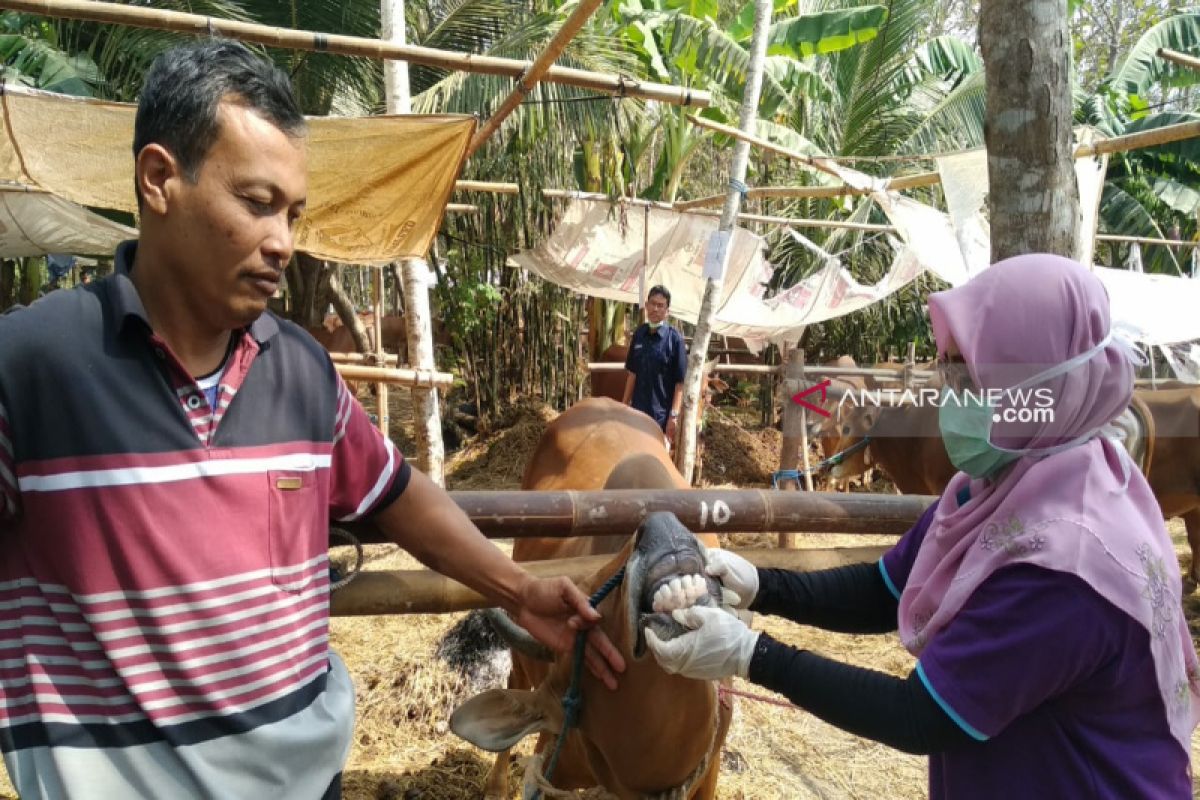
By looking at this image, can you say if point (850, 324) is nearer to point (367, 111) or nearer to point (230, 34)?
point (367, 111)

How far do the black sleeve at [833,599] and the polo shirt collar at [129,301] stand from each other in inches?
49.6

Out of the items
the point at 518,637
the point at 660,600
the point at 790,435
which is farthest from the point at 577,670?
the point at 790,435

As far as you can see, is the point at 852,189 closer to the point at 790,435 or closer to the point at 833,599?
the point at 790,435

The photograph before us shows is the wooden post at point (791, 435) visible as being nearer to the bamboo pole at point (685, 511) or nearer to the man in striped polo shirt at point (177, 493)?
the bamboo pole at point (685, 511)

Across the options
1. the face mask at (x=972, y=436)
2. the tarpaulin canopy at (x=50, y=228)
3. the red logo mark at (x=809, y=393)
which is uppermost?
the tarpaulin canopy at (x=50, y=228)

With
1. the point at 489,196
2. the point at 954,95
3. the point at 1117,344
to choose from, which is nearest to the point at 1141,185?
the point at 954,95

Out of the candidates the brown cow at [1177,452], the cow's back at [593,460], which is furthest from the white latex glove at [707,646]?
the brown cow at [1177,452]

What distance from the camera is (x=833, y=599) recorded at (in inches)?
77.1

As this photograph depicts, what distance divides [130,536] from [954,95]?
16.3 metres

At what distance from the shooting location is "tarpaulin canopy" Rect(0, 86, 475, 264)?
4.05 meters

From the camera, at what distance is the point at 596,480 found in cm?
384

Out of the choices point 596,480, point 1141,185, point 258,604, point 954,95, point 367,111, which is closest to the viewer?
point 258,604

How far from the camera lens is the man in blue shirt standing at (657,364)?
7.32 meters

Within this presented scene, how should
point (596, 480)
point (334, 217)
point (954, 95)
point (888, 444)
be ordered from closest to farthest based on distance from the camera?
point (596, 480)
point (334, 217)
point (888, 444)
point (954, 95)
